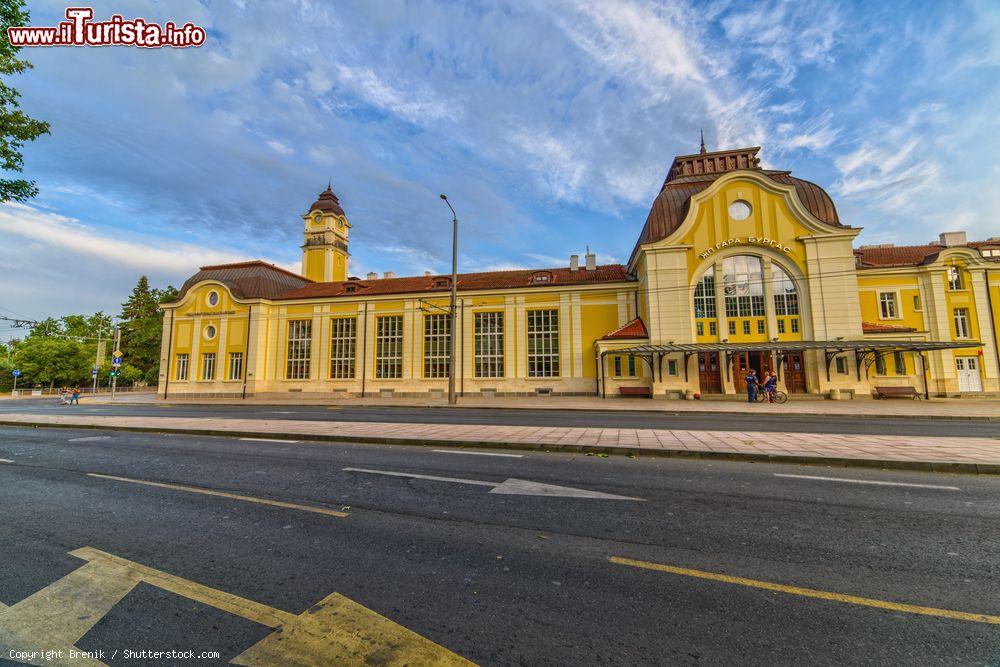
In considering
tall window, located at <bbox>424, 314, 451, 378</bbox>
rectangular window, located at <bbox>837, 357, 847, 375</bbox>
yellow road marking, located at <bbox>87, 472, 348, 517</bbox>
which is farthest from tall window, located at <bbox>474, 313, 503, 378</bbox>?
yellow road marking, located at <bbox>87, 472, 348, 517</bbox>

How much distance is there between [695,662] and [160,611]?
3.48 meters

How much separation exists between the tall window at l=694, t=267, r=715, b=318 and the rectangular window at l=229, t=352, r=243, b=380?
36.9 metres

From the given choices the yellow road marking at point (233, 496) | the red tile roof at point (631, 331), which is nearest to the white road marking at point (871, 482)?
the yellow road marking at point (233, 496)

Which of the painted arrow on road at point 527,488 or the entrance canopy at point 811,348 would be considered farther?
the entrance canopy at point 811,348

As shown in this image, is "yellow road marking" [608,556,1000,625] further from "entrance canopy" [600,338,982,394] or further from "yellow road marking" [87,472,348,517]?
"entrance canopy" [600,338,982,394]

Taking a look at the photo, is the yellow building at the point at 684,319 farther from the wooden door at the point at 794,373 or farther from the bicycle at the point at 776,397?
the bicycle at the point at 776,397

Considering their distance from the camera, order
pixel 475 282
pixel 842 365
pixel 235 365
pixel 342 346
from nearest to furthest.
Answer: pixel 842 365
pixel 475 282
pixel 342 346
pixel 235 365

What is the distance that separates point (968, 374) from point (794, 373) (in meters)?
11.6

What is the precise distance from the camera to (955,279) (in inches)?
1065

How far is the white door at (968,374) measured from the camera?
26.0 meters

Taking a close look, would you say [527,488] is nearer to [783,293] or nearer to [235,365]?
[783,293]

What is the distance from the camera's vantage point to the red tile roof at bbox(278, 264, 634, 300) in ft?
105

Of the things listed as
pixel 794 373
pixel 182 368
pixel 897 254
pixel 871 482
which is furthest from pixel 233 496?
pixel 897 254

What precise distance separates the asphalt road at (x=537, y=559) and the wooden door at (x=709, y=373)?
20852mm
